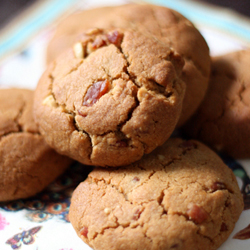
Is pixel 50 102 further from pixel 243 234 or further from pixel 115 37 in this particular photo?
pixel 243 234

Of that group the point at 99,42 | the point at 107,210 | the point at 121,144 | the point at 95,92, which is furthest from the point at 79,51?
the point at 107,210

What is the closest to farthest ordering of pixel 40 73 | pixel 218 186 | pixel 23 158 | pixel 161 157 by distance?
pixel 218 186
pixel 161 157
pixel 23 158
pixel 40 73

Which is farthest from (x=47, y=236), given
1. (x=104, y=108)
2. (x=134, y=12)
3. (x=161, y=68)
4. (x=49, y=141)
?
(x=134, y=12)

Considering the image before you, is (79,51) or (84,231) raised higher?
(79,51)

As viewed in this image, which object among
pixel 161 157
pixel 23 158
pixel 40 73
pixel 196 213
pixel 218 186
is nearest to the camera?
pixel 196 213

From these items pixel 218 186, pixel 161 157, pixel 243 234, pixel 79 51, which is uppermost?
pixel 79 51

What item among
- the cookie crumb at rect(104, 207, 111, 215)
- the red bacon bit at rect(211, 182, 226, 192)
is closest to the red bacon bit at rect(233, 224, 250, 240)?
the red bacon bit at rect(211, 182, 226, 192)

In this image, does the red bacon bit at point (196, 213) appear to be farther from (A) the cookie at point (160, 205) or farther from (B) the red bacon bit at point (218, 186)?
(B) the red bacon bit at point (218, 186)
